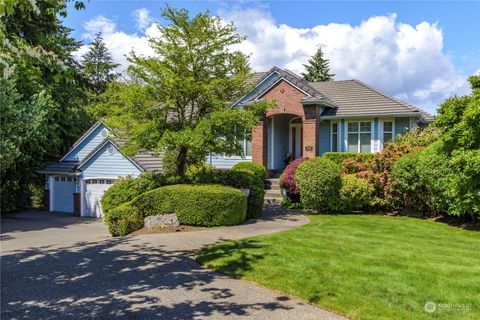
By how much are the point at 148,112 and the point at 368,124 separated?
12269mm

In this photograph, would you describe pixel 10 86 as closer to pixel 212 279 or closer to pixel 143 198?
pixel 143 198

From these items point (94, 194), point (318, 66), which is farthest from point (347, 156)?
point (318, 66)

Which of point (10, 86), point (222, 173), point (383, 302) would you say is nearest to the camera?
point (383, 302)

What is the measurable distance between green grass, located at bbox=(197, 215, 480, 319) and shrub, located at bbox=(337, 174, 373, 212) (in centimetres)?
297

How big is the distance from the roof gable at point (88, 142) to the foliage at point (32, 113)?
104 centimetres

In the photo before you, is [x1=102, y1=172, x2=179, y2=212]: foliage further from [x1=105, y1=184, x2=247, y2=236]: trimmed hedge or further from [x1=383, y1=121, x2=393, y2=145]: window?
[x1=383, y1=121, x2=393, y2=145]: window

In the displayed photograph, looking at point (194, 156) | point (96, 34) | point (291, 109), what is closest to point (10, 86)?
point (194, 156)

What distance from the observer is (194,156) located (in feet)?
47.7

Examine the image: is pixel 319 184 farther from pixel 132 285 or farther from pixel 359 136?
pixel 132 285

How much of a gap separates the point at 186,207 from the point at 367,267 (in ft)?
21.0

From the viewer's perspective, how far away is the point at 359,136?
20.0 m

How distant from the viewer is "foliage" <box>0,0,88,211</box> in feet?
53.6

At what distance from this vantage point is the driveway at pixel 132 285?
5504 mm

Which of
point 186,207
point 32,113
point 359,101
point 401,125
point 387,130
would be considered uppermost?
point 359,101
